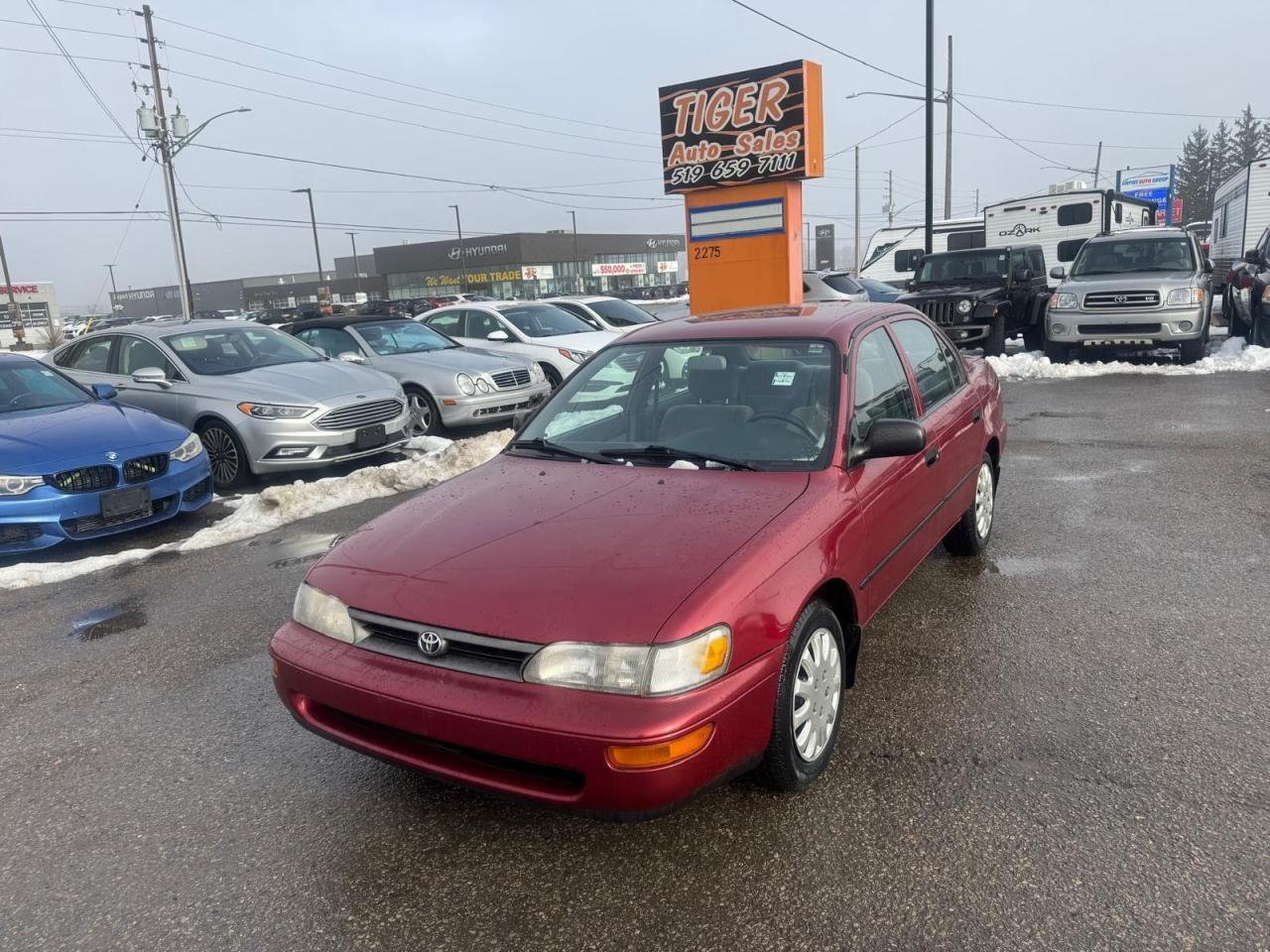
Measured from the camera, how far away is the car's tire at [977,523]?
16.3 ft

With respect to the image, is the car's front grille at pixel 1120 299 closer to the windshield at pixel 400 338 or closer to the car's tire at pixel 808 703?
the windshield at pixel 400 338

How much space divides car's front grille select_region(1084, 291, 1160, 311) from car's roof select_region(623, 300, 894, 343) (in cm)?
938

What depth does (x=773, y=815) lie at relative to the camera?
2.81 meters

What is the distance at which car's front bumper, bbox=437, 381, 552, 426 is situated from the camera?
1009 cm

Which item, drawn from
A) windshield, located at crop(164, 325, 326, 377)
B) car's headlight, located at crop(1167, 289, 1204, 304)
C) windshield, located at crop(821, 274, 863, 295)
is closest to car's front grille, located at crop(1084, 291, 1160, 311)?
car's headlight, located at crop(1167, 289, 1204, 304)

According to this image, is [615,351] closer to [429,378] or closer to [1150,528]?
[1150,528]

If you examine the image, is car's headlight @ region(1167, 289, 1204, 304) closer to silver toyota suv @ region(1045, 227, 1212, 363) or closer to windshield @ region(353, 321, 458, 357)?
silver toyota suv @ region(1045, 227, 1212, 363)

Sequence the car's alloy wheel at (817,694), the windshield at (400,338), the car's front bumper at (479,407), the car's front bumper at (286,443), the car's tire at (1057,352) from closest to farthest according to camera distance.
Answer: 1. the car's alloy wheel at (817,694)
2. the car's front bumper at (286,443)
3. the car's front bumper at (479,407)
4. the windshield at (400,338)
5. the car's tire at (1057,352)

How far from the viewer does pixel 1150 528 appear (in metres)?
5.54

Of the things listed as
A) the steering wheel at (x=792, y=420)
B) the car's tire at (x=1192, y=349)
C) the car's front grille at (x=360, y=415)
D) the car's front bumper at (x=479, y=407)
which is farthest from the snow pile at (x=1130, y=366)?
the steering wheel at (x=792, y=420)

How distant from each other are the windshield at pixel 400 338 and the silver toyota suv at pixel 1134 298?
871 cm

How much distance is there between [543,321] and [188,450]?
668 centimetres

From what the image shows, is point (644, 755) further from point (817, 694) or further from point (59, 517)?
point (59, 517)

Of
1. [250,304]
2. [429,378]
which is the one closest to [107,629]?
[429,378]
